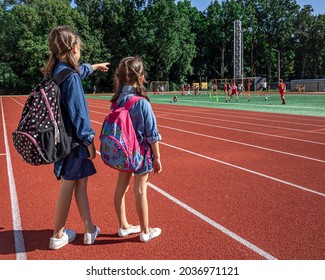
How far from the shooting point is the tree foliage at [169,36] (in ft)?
191

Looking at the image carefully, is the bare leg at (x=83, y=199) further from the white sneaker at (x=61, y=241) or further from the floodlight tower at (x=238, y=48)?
the floodlight tower at (x=238, y=48)

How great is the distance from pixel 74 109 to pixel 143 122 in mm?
610

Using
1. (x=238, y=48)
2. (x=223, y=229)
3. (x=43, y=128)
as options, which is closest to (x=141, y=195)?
(x=223, y=229)

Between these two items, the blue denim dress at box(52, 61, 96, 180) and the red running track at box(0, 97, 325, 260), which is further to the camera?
the red running track at box(0, 97, 325, 260)

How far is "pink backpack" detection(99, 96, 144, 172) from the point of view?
3.24 meters

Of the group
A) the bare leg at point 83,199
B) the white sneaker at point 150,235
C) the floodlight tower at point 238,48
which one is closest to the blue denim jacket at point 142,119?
the bare leg at point 83,199

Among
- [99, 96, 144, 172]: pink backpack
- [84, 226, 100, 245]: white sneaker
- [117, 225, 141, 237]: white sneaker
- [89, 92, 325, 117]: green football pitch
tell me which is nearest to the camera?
[99, 96, 144, 172]: pink backpack

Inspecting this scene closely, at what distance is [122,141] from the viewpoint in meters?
3.23

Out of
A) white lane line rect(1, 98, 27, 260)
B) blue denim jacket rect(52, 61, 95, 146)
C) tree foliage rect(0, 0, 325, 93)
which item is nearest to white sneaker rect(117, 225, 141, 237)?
white lane line rect(1, 98, 27, 260)

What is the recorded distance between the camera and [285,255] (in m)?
3.24

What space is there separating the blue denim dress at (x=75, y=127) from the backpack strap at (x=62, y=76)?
29 mm

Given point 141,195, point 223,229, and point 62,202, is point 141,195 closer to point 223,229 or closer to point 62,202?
point 62,202

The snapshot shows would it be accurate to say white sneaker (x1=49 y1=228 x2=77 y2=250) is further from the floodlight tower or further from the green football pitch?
the floodlight tower

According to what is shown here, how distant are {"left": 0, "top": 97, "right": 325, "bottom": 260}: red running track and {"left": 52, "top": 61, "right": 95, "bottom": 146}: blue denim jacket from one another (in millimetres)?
1105
